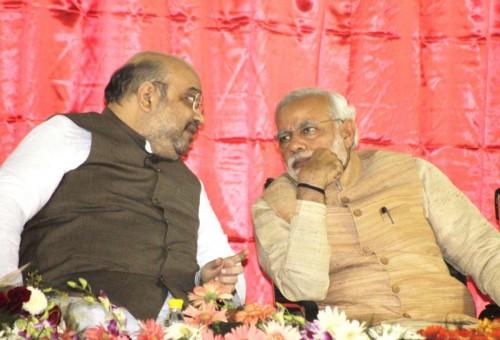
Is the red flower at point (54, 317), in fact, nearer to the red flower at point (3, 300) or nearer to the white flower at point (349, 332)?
the red flower at point (3, 300)

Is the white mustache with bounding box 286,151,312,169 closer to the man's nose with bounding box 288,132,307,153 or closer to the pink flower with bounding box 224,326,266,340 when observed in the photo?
the man's nose with bounding box 288,132,307,153

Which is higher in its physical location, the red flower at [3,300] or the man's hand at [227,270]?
the red flower at [3,300]

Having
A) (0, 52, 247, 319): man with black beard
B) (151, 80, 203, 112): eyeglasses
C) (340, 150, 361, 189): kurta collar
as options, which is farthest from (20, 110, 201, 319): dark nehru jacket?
(340, 150, 361, 189): kurta collar

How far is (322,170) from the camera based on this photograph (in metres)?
2.84

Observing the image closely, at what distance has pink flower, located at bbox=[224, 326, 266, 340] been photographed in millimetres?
1343

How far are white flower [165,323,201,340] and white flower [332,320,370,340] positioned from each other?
26 centimetres

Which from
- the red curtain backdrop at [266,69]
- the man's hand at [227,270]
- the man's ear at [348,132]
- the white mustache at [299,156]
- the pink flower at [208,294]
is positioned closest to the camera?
the pink flower at [208,294]

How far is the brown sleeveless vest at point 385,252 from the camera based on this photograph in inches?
109

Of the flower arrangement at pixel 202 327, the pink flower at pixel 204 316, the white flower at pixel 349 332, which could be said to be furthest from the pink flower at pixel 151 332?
the white flower at pixel 349 332

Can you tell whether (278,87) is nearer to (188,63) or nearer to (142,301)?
(188,63)

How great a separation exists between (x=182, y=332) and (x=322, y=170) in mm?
1524

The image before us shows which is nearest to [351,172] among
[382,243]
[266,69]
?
[382,243]

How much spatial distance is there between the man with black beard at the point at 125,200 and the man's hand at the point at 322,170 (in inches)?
19.4

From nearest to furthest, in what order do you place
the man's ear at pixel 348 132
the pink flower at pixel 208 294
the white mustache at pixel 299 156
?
1. the pink flower at pixel 208 294
2. the white mustache at pixel 299 156
3. the man's ear at pixel 348 132
